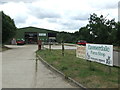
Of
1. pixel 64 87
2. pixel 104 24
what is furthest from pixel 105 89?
pixel 104 24

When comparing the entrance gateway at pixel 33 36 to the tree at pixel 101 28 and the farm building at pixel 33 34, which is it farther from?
the tree at pixel 101 28

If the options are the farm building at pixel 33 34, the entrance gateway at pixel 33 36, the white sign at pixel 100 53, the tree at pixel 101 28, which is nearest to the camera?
the white sign at pixel 100 53

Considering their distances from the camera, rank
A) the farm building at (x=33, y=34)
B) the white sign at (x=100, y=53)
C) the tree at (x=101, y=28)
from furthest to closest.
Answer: the farm building at (x=33, y=34), the tree at (x=101, y=28), the white sign at (x=100, y=53)

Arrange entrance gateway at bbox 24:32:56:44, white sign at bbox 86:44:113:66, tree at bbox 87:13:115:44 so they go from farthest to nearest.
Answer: entrance gateway at bbox 24:32:56:44
tree at bbox 87:13:115:44
white sign at bbox 86:44:113:66

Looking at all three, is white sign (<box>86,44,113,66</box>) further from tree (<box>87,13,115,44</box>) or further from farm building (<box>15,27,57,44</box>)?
farm building (<box>15,27,57,44</box>)

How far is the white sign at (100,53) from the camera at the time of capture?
929 cm

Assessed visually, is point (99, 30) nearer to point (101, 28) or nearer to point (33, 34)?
point (101, 28)

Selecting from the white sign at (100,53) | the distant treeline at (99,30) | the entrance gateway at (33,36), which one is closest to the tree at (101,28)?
the distant treeline at (99,30)

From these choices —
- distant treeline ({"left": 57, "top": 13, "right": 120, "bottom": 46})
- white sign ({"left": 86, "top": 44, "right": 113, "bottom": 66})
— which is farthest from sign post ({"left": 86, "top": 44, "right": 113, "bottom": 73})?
distant treeline ({"left": 57, "top": 13, "right": 120, "bottom": 46})

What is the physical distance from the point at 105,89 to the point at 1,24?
37167 millimetres

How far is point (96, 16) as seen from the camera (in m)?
75.8

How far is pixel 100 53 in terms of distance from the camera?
399 inches

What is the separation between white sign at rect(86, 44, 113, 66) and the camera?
30.5ft

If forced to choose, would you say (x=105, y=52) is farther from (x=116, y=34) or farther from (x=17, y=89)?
(x=116, y=34)
